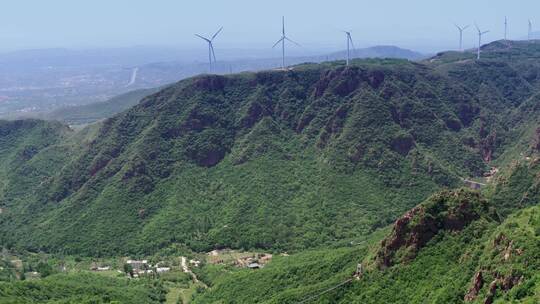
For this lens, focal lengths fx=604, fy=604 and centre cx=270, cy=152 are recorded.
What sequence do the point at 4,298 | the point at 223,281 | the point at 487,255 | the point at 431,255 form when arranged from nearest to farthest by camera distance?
the point at 487,255 → the point at 431,255 → the point at 4,298 → the point at 223,281

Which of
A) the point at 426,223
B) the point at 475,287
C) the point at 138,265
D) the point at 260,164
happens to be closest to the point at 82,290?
the point at 138,265

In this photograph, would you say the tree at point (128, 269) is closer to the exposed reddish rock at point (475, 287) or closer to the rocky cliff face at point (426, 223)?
the rocky cliff face at point (426, 223)

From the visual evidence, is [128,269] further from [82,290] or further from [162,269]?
[82,290]

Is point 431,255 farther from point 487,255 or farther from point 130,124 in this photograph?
point 130,124

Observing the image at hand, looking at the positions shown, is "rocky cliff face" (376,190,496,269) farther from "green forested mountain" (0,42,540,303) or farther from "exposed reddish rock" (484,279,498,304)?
"exposed reddish rock" (484,279,498,304)

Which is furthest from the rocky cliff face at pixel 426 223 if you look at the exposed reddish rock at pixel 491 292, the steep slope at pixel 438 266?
the exposed reddish rock at pixel 491 292

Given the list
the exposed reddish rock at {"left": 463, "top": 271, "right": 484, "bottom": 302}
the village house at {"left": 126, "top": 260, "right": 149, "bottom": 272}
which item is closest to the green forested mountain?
the village house at {"left": 126, "top": 260, "right": 149, "bottom": 272}

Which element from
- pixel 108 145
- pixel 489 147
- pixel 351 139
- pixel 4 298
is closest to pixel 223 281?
pixel 4 298
